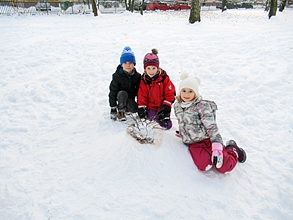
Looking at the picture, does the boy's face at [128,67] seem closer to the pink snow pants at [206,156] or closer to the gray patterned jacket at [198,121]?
the gray patterned jacket at [198,121]

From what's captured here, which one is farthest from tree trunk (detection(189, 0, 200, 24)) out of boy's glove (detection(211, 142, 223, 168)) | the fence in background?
the fence in background

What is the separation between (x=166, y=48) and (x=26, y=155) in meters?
5.28

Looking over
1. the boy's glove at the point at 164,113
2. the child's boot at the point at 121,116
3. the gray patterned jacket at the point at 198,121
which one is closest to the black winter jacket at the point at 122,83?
the child's boot at the point at 121,116

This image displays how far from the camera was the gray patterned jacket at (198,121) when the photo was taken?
8.05 ft

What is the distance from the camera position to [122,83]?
3.44 meters

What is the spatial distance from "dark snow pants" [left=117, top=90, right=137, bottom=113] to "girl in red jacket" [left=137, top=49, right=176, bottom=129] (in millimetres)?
182

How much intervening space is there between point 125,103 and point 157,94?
51cm

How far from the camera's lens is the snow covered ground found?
2.07 metres

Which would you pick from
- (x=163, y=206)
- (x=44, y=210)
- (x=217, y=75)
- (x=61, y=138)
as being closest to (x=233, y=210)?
(x=163, y=206)

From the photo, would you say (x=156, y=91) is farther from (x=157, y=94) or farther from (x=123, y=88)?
(x=123, y=88)

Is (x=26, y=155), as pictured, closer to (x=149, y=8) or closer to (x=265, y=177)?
(x=265, y=177)

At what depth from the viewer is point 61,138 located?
3090 mm

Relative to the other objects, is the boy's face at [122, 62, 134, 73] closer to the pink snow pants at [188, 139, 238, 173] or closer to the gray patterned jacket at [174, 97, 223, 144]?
the gray patterned jacket at [174, 97, 223, 144]

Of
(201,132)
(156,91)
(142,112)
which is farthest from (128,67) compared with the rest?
(201,132)
